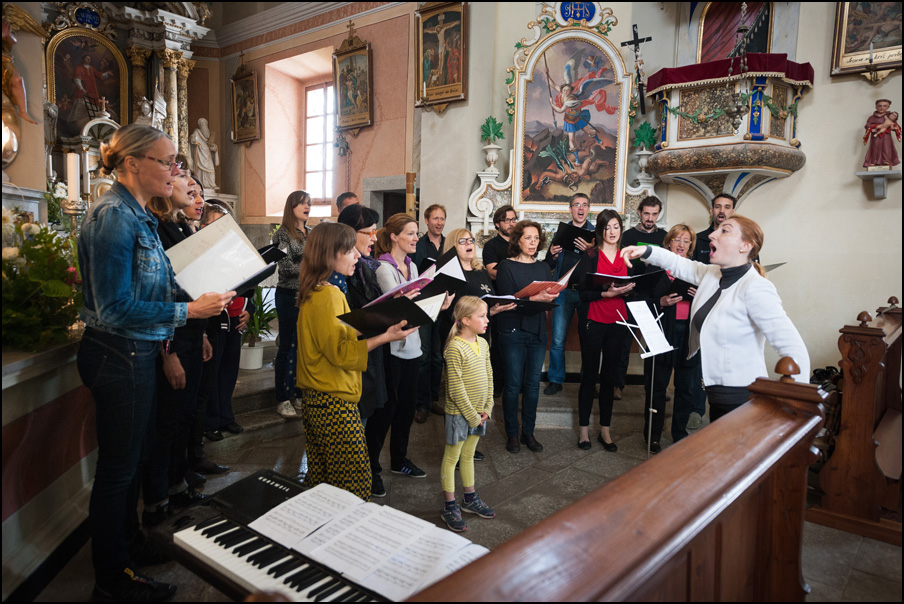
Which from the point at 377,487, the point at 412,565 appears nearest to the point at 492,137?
the point at 377,487

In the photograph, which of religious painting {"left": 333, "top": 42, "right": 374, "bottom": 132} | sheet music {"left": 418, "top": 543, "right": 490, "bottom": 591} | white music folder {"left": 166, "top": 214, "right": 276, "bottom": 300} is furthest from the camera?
religious painting {"left": 333, "top": 42, "right": 374, "bottom": 132}

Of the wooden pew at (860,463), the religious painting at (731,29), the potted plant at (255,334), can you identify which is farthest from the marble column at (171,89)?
the wooden pew at (860,463)

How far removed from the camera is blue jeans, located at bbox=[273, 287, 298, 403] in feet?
11.9

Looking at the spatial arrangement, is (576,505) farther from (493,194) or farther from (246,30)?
(246,30)

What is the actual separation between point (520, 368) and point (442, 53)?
193 inches

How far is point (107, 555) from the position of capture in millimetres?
1751

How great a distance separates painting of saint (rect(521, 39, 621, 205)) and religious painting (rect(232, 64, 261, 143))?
6.21 m

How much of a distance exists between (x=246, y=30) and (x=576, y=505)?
11.8 metres

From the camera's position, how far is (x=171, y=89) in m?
10.3

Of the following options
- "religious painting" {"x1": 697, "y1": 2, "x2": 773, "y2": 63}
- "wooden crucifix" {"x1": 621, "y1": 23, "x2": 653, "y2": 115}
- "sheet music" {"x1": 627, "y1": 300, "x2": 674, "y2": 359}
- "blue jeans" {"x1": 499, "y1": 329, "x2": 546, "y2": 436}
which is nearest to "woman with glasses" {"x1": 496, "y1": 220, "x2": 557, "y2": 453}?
"blue jeans" {"x1": 499, "y1": 329, "x2": 546, "y2": 436}

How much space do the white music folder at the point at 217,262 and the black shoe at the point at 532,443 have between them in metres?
2.21

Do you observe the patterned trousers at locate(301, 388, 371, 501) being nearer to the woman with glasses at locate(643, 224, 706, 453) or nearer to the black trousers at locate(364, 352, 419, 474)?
the black trousers at locate(364, 352, 419, 474)

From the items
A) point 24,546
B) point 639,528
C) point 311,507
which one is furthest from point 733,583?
point 24,546

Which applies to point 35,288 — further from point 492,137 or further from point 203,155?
point 203,155
